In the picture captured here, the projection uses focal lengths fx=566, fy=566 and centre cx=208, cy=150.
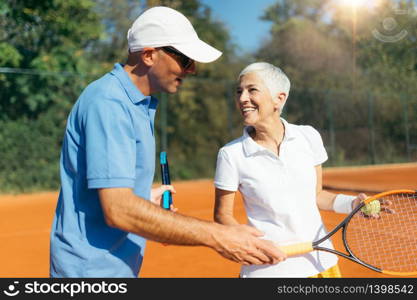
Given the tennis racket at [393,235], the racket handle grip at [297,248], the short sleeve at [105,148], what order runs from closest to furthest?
the short sleeve at [105,148] < the racket handle grip at [297,248] < the tennis racket at [393,235]

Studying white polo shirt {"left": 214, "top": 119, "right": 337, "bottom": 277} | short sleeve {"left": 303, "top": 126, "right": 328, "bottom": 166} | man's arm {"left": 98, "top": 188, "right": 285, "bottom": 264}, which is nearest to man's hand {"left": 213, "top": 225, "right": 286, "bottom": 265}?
man's arm {"left": 98, "top": 188, "right": 285, "bottom": 264}

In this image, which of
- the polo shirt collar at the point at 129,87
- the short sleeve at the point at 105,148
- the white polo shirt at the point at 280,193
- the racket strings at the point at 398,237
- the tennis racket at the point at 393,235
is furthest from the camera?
the racket strings at the point at 398,237

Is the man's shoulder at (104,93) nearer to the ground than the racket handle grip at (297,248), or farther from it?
farther from it

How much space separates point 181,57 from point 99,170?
479mm

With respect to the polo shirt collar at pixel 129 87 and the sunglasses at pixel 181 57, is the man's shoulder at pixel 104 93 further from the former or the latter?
the sunglasses at pixel 181 57

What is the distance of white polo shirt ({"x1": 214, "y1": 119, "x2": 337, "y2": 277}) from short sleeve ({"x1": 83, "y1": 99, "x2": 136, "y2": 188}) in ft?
2.71

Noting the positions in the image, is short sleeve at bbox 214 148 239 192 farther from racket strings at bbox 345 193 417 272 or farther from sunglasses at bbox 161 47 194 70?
racket strings at bbox 345 193 417 272

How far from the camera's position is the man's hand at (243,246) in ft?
5.91

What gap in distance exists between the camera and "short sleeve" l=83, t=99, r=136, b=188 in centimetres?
160

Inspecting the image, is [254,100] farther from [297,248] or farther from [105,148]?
[105,148]

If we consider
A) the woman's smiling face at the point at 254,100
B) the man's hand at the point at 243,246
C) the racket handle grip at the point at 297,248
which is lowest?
the racket handle grip at the point at 297,248

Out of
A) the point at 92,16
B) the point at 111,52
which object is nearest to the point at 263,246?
the point at 92,16

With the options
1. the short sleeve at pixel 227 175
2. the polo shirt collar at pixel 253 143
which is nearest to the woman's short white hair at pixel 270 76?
the polo shirt collar at pixel 253 143

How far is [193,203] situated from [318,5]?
1161 inches
